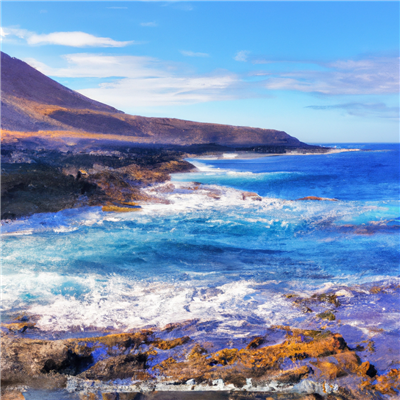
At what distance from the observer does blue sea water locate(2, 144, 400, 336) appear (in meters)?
3.87

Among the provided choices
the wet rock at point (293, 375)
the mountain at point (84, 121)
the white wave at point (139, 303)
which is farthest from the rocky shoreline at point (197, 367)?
the mountain at point (84, 121)

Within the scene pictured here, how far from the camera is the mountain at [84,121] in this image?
13.0m

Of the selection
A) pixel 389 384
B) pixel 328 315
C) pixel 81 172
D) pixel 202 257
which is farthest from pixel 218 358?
pixel 81 172

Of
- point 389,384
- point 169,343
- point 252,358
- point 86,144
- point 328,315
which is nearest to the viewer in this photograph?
point 389,384

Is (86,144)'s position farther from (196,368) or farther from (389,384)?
(389,384)

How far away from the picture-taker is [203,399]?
7.79 ft

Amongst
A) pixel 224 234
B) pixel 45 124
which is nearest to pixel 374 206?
pixel 224 234

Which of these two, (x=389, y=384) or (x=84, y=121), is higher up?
(x=84, y=121)

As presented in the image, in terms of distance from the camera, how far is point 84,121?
1413 cm

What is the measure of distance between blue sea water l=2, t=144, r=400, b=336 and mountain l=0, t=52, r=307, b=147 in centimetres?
442

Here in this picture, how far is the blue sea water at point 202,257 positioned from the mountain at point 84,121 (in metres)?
4.42

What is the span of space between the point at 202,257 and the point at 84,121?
36.0 feet

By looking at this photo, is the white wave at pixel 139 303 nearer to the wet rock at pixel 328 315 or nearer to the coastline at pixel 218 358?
the coastline at pixel 218 358

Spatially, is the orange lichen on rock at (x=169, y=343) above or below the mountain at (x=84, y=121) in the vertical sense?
below
